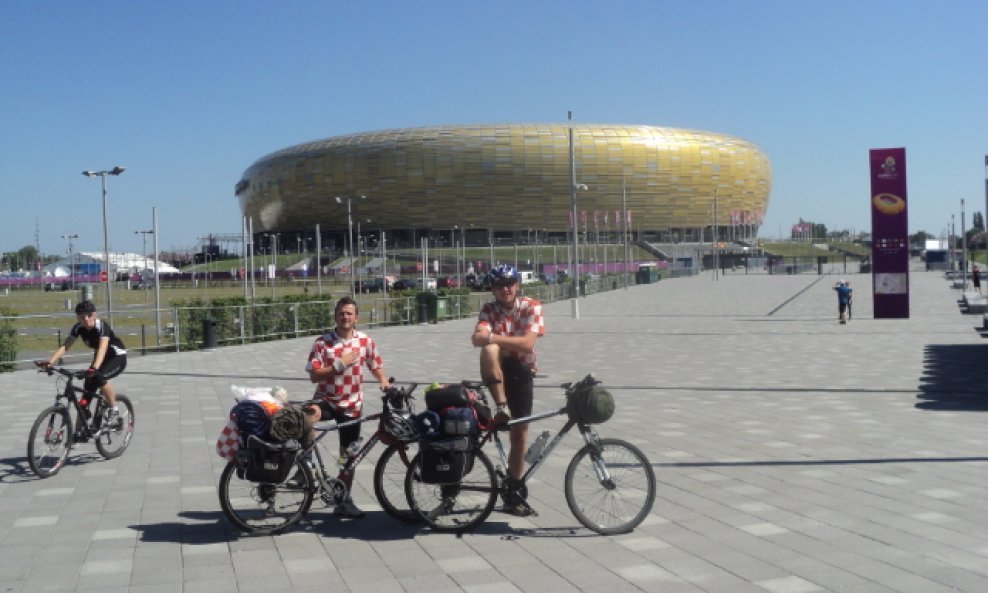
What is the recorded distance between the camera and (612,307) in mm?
40719

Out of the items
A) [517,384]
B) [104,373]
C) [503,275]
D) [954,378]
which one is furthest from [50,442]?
[954,378]

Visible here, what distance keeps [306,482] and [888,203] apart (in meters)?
23.5

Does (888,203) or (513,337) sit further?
(888,203)

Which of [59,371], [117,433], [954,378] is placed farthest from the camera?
[954,378]

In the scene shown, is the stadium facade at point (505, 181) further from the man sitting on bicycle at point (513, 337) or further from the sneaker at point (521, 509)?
the man sitting on bicycle at point (513, 337)

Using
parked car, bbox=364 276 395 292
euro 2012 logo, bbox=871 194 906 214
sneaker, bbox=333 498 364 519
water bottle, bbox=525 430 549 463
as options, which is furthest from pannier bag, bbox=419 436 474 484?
parked car, bbox=364 276 395 292

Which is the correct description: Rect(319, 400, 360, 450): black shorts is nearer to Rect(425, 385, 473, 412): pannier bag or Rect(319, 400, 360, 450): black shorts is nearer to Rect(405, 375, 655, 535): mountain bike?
Rect(405, 375, 655, 535): mountain bike

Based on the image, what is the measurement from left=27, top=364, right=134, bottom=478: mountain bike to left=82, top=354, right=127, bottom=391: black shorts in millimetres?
70

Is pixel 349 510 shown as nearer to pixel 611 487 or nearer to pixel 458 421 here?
pixel 458 421

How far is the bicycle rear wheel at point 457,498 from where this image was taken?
6.08 metres

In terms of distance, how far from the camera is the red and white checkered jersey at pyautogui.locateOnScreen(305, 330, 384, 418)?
652 cm

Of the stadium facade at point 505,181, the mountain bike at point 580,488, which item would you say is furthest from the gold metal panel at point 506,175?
the mountain bike at point 580,488

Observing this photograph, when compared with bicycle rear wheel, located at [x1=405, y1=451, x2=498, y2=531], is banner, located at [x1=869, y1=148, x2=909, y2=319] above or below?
above

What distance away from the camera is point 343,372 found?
658cm
